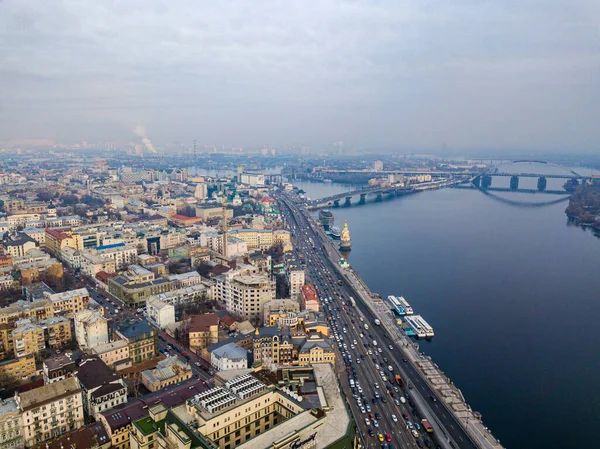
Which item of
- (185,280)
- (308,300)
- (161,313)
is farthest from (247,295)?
(185,280)

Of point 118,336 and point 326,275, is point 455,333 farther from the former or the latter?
point 118,336

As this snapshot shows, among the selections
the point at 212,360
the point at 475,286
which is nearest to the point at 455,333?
the point at 475,286

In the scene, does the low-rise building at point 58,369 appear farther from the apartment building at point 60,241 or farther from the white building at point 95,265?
the apartment building at point 60,241

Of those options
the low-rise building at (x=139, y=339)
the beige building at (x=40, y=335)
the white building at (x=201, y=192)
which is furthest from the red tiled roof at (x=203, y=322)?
the white building at (x=201, y=192)

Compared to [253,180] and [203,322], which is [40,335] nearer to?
[203,322]

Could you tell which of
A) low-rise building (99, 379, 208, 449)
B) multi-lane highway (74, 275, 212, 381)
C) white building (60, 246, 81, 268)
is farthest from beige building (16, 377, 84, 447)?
white building (60, 246, 81, 268)
